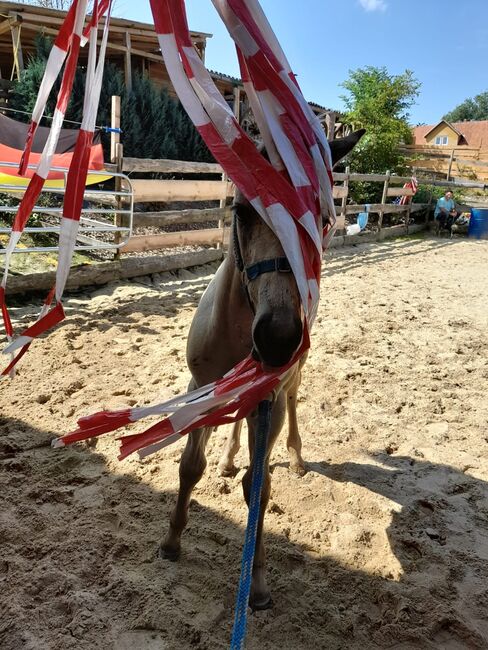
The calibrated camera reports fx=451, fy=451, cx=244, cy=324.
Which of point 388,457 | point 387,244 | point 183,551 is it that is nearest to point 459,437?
point 388,457

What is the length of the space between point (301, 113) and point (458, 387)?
363cm

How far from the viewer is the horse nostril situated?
1.47m

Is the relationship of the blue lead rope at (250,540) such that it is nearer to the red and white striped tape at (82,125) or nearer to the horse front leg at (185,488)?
the horse front leg at (185,488)

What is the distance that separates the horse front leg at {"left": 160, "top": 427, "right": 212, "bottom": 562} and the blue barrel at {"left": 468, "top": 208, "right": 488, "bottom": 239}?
16923 millimetres

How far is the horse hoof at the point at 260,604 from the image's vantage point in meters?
2.11

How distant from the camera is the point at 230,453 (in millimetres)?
→ 3139

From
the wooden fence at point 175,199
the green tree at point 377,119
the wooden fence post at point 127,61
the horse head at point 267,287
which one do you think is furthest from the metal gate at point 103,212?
the green tree at point 377,119

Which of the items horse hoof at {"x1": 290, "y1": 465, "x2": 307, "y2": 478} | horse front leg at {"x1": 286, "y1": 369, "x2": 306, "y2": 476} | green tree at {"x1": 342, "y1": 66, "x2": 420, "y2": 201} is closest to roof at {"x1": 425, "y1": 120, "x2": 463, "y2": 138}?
green tree at {"x1": 342, "y1": 66, "x2": 420, "y2": 201}

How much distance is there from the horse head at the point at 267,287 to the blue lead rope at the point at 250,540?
0.29m

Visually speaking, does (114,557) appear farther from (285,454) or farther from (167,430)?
(285,454)

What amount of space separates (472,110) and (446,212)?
3352 inches

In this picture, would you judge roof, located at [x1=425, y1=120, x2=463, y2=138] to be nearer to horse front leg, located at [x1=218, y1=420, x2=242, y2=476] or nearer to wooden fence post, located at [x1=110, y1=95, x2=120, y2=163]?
wooden fence post, located at [x1=110, y1=95, x2=120, y2=163]

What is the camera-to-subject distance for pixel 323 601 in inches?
84.7

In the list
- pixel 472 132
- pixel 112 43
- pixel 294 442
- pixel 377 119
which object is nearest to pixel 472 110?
pixel 472 132
